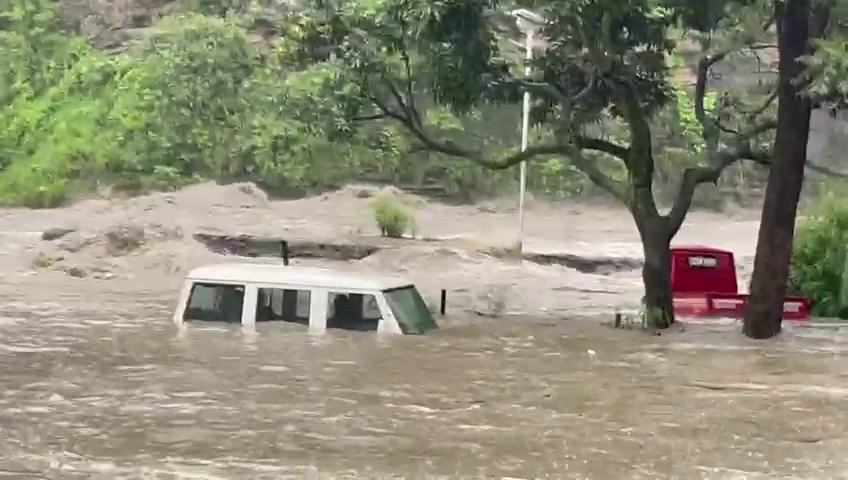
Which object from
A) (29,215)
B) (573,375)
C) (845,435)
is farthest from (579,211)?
(845,435)

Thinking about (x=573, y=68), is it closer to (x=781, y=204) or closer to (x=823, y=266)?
(x=781, y=204)

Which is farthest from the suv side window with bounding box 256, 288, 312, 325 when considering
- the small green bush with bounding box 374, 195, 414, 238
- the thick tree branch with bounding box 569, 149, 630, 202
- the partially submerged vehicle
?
the small green bush with bounding box 374, 195, 414, 238

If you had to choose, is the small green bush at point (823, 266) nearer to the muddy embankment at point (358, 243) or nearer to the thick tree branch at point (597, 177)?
Answer: the muddy embankment at point (358, 243)

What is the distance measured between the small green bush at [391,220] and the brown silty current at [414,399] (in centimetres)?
1077

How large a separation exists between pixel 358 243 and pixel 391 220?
278cm

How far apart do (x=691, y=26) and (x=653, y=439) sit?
8.22m

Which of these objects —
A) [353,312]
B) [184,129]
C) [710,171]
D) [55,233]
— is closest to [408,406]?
[353,312]

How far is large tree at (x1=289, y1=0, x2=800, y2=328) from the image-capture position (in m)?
14.8

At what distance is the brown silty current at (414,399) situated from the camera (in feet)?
24.9

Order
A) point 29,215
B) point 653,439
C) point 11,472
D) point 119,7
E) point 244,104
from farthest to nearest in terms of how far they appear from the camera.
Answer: point 119,7, point 244,104, point 29,215, point 653,439, point 11,472

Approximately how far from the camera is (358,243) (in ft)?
87.6

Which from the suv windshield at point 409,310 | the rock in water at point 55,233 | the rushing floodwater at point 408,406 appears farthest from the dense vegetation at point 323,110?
the rock in water at point 55,233

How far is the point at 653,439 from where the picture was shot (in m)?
8.47

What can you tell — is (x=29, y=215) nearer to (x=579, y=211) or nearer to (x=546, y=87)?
(x=579, y=211)
